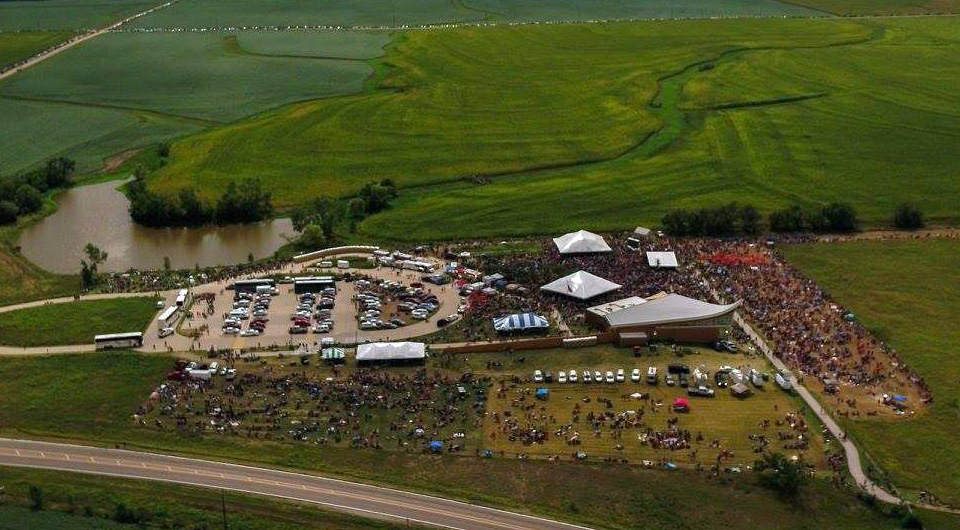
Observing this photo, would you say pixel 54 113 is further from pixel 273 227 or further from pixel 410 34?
pixel 410 34

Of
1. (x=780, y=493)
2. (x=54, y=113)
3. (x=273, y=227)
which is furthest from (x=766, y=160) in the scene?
(x=54, y=113)

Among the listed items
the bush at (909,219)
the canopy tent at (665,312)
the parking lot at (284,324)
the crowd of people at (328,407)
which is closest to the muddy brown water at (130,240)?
the parking lot at (284,324)

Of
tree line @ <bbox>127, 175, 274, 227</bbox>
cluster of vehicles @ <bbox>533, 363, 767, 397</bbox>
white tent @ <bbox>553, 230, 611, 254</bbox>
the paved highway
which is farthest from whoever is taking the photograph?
tree line @ <bbox>127, 175, 274, 227</bbox>

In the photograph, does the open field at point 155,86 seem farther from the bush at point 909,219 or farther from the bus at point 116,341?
the bush at point 909,219

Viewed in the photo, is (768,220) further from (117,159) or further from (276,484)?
(117,159)

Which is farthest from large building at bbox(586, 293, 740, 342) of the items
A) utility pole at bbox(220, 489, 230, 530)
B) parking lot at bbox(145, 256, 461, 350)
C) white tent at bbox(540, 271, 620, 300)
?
utility pole at bbox(220, 489, 230, 530)

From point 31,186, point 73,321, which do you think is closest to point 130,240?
point 31,186

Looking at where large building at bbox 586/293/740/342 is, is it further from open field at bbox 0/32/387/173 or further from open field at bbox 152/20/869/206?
open field at bbox 0/32/387/173

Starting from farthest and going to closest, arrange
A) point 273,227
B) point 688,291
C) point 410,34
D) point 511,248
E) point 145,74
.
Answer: point 410,34, point 145,74, point 273,227, point 511,248, point 688,291

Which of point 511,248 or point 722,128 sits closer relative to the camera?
point 511,248
